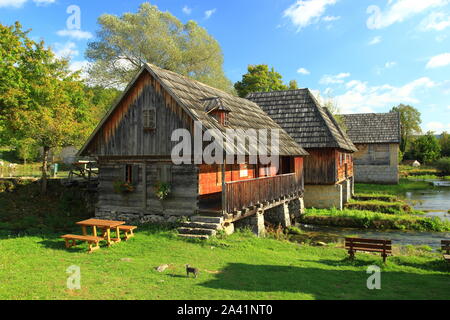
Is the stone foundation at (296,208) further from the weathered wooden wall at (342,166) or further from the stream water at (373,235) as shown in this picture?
the weathered wooden wall at (342,166)

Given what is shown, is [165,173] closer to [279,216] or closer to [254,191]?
[254,191]

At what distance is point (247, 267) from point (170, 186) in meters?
5.88

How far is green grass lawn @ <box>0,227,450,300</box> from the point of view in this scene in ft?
25.2

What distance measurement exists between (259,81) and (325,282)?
123 ft

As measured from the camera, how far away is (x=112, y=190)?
16.0 meters

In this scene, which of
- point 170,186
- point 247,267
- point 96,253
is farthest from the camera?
point 170,186

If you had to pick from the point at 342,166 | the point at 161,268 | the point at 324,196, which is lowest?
the point at 161,268

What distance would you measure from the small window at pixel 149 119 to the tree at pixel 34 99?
6.81 metres

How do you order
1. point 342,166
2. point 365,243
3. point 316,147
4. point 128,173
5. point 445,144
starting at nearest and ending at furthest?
point 365,243
point 128,173
point 316,147
point 342,166
point 445,144

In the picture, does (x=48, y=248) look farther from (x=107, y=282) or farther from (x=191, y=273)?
(x=191, y=273)

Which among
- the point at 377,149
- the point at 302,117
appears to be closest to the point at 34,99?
the point at 302,117

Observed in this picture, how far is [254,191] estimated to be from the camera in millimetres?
14875
